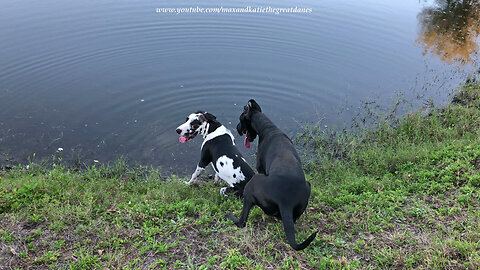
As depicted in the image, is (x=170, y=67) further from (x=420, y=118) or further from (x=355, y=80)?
(x=420, y=118)

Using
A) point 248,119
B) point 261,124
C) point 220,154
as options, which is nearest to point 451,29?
point 248,119

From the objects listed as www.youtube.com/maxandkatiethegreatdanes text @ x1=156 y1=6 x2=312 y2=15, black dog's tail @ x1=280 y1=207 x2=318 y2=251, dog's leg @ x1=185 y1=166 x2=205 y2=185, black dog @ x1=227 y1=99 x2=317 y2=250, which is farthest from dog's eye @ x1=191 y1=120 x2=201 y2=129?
www.youtube.com/maxandkatiethegreatdanes text @ x1=156 y1=6 x2=312 y2=15

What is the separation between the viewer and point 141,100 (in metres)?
9.02

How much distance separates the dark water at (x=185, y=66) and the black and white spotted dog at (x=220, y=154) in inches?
45.4

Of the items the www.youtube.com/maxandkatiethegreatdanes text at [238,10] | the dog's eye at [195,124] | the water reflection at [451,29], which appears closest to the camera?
the dog's eye at [195,124]

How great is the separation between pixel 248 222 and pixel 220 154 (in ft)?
4.93

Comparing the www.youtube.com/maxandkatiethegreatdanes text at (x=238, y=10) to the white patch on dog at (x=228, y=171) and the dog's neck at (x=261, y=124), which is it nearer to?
the dog's neck at (x=261, y=124)

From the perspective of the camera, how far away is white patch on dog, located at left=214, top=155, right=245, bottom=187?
5461mm

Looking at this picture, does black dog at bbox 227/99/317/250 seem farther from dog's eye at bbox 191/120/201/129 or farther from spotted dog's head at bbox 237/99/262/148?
dog's eye at bbox 191/120/201/129

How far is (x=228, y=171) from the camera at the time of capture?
5.55 metres

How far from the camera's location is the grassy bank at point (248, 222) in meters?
3.75

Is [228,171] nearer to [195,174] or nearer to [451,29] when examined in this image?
[195,174]

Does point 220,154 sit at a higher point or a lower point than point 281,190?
lower

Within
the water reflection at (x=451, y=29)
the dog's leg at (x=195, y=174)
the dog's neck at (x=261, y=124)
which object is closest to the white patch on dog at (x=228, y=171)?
the dog's leg at (x=195, y=174)
